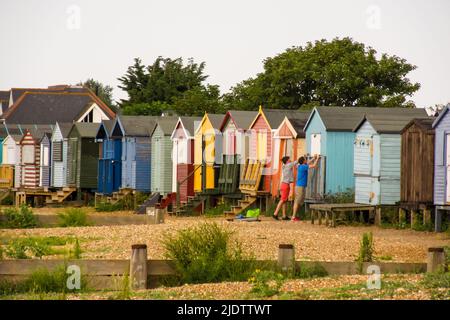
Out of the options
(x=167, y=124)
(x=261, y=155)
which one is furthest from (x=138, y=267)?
(x=167, y=124)

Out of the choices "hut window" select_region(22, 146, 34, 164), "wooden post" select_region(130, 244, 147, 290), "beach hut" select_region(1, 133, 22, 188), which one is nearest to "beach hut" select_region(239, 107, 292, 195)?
"hut window" select_region(22, 146, 34, 164)

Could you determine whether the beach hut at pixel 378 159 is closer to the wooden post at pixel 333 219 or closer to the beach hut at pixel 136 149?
the wooden post at pixel 333 219

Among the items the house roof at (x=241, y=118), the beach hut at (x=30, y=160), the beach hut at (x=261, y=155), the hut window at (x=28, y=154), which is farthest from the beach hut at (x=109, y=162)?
the beach hut at (x=261, y=155)

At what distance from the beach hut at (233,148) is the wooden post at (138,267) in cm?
2413

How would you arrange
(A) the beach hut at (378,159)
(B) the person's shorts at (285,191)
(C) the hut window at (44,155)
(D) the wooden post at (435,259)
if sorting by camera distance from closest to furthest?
(D) the wooden post at (435,259), (A) the beach hut at (378,159), (B) the person's shorts at (285,191), (C) the hut window at (44,155)

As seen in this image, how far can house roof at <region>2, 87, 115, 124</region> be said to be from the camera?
85.1m

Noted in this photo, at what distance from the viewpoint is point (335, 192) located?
35.8 metres

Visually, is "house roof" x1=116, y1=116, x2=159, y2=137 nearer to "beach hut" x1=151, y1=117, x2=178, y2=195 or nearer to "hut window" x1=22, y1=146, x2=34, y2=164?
"beach hut" x1=151, y1=117, x2=178, y2=195

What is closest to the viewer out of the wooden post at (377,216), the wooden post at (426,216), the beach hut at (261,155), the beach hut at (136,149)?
the wooden post at (426,216)

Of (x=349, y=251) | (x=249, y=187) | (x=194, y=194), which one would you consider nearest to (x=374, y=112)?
(x=249, y=187)

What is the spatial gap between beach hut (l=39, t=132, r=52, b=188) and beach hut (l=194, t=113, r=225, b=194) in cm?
1477

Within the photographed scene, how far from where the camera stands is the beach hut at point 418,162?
1223 inches

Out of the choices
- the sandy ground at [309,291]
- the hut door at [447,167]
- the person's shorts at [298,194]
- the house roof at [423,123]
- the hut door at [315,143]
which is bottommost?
the sandy ground at [309,291]

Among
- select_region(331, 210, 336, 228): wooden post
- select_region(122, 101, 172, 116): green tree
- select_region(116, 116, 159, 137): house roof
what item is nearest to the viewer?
select_region(331, 210, 336, 228): wooden post
